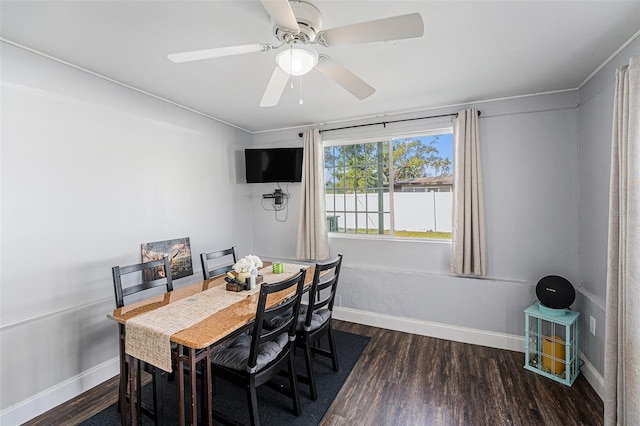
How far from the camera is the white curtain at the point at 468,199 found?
2.98 meters

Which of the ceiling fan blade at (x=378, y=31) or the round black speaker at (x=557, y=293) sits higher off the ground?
the ceiling fan blade at (x=378, y=31)

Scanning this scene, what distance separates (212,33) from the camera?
178cm

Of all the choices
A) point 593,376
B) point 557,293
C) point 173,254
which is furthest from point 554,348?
point 173,254

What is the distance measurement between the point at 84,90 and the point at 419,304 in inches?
148

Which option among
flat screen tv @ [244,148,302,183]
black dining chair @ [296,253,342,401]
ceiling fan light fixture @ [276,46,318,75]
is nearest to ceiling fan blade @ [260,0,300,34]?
ceiling fan light fixture @ [276,46,318,75]

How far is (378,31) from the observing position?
4.32 ft

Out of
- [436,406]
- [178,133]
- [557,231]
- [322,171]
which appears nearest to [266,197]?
[322,171]

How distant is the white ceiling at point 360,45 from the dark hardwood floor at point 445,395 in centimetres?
252

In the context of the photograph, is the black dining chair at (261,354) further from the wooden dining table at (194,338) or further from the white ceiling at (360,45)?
the white ceiling at (360,45)

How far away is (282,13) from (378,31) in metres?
0.43

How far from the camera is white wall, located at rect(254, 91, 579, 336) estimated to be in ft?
9.08

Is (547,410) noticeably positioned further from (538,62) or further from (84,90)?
(84,90)

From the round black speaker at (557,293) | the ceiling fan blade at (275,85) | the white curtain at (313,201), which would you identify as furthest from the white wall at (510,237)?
the ceiling fan blade at (275,85)

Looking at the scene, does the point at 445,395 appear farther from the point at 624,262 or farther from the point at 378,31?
the point at 378,31
